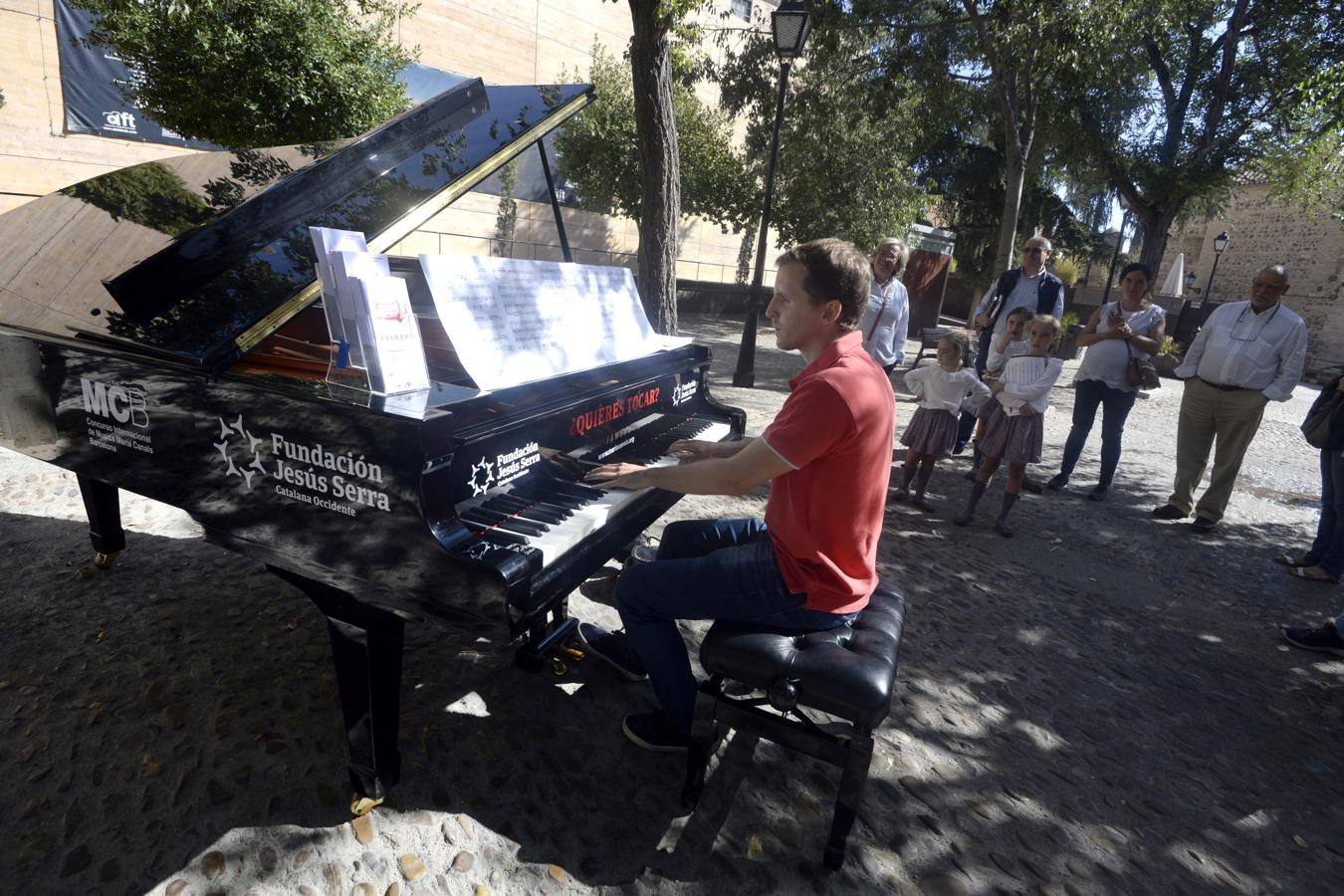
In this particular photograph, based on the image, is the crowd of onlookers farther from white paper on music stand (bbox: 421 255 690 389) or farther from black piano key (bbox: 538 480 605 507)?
black piano key (bbox: 538 480 605 507)

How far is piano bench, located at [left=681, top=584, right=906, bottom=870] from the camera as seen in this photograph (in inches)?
79.3

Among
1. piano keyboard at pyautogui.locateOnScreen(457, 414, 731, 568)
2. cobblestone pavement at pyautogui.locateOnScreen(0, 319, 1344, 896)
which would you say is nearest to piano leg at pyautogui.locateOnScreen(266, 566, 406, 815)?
cobblestone pavement at pyautogui.locateOnScreen(0, 319, 1344, 896)

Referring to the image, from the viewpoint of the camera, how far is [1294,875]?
2.44 metres

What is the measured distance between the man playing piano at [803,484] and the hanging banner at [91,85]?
1317 cm

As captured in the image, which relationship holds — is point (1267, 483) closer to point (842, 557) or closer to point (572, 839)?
point (842, 557)

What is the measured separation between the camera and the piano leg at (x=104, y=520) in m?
3.41

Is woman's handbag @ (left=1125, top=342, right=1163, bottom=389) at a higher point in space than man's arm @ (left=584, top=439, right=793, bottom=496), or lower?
higher

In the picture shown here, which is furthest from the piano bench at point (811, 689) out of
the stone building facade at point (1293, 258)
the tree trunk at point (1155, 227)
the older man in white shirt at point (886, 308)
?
the stone building facade at point (1293, 258)

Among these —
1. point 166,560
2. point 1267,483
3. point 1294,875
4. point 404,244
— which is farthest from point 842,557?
point 404,244

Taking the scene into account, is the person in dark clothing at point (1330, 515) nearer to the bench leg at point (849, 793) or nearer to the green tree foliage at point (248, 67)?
the bench leg at point (849, 793)

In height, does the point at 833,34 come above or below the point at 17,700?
above

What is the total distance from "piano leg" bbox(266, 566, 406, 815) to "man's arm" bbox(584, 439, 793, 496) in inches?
30.9

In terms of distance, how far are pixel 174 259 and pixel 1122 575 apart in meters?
5.71

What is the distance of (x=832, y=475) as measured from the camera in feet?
6.86
